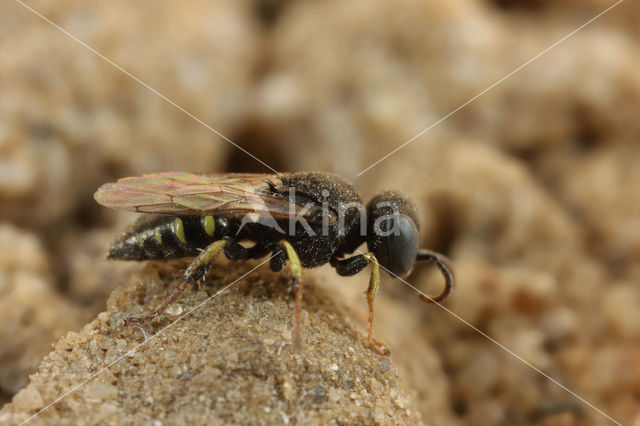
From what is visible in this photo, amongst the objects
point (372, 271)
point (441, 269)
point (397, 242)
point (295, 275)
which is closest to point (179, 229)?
point (295, 275)

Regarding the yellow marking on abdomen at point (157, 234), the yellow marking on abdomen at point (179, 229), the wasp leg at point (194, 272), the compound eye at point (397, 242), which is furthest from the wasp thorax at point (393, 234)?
the yellow marking on abdomen at point (157, 234)

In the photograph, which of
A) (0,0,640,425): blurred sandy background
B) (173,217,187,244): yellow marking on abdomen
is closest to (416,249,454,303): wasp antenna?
(0,0,640,425): blurred sandy background

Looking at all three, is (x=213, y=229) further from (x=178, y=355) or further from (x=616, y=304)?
(x=616, y=304)

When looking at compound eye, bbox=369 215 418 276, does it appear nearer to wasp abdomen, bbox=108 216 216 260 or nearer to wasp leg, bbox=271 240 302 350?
wasp leg, bbox=271 240 302 350

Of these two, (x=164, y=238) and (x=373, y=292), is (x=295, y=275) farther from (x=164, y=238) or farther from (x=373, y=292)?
(x=164, y=238)

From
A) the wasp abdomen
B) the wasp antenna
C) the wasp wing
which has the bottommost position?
the wasp antenna

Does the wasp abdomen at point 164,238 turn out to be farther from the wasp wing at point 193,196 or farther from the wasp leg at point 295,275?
the wasp leg at point 295,275
